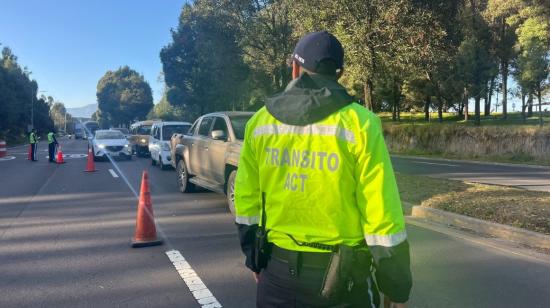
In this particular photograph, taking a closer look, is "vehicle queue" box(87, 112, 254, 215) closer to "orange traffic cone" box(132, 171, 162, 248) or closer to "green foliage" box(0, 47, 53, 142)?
"orange traffic cone" box(132, 171, 162, 248)

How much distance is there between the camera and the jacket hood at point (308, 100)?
2.01 meters

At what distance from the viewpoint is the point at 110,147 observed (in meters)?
21.3

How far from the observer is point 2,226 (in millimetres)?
7871

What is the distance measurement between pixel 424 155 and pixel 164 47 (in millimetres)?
33597

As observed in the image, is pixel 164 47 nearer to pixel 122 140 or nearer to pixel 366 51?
pixel 122 140

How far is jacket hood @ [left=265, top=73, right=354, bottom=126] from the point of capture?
201cm

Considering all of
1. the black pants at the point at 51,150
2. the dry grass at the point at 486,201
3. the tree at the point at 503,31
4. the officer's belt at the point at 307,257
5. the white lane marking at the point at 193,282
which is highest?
the tree at the point at 503,31

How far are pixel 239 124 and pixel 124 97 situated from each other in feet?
299

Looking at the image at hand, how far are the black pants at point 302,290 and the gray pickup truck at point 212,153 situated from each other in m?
6.12

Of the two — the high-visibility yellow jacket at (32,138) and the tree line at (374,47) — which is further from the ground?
the tree line at (374,47)

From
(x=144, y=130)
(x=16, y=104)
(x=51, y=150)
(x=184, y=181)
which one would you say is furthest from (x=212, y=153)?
(x=16, y=104)

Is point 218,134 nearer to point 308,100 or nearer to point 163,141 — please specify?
point 308,100

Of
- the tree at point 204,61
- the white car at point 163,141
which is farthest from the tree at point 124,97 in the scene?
the white car at point 163,141

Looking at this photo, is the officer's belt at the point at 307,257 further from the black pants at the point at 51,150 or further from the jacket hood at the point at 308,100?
the black pants at the point at 51,150
